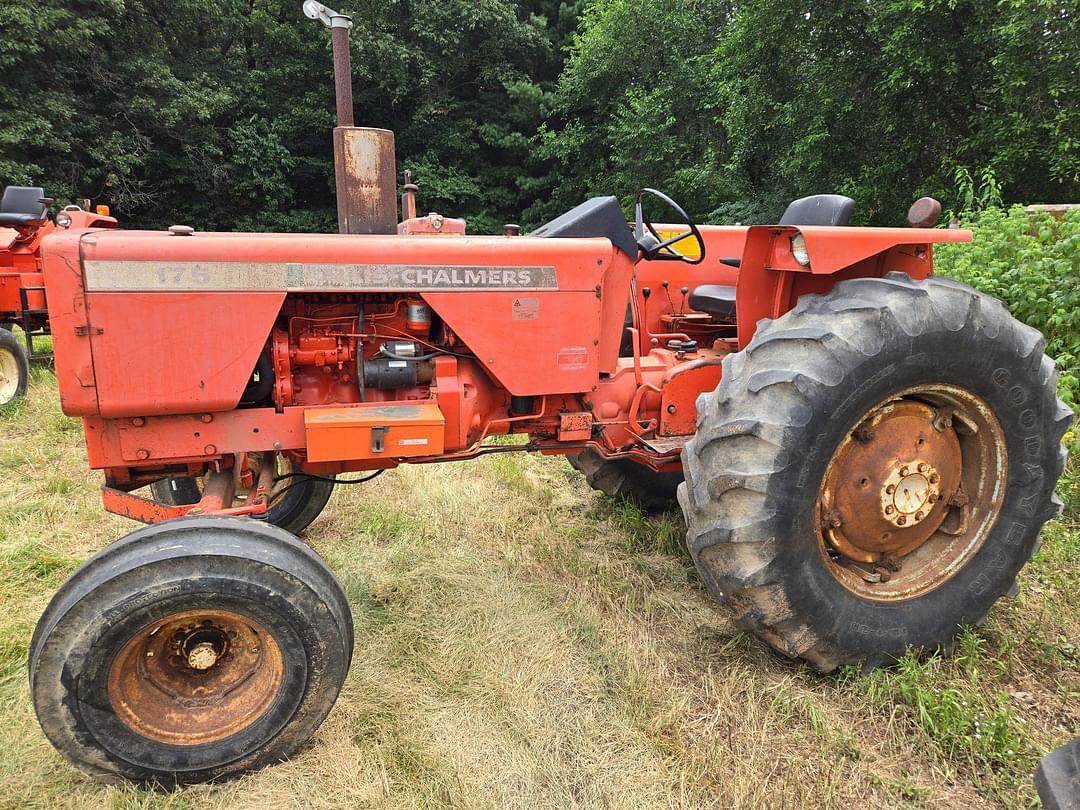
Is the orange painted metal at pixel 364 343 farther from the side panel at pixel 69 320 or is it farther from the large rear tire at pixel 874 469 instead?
the large rear tire at pixel 874 469

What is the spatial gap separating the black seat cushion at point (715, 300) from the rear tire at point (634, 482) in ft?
2.71

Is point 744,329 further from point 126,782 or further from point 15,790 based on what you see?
point 15,790

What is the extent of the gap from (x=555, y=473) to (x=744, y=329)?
1873 mm

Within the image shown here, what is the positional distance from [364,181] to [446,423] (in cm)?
93

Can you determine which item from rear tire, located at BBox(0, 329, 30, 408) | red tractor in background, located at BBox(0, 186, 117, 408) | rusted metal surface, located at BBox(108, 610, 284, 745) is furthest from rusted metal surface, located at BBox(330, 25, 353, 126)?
rear tire, located at BBox(0, 329, 30, 408)

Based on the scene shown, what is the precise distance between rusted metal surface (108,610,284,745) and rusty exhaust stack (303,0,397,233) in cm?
139

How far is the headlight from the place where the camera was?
2394 millimetres

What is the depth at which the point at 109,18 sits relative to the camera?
12688mm

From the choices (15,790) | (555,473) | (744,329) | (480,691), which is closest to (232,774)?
(15,790)

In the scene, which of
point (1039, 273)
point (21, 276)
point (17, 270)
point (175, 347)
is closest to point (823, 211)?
point (1039, 273)

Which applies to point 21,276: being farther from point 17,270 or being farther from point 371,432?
point 371,432

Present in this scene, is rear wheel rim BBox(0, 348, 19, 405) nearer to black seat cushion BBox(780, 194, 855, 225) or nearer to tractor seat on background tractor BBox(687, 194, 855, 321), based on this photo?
tractor seat on background tractor BBox(687, 194, 855, 321)

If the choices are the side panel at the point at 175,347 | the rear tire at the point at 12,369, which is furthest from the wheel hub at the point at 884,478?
the rear tire at the point at 12,369

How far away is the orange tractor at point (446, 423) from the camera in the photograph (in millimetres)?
1843
